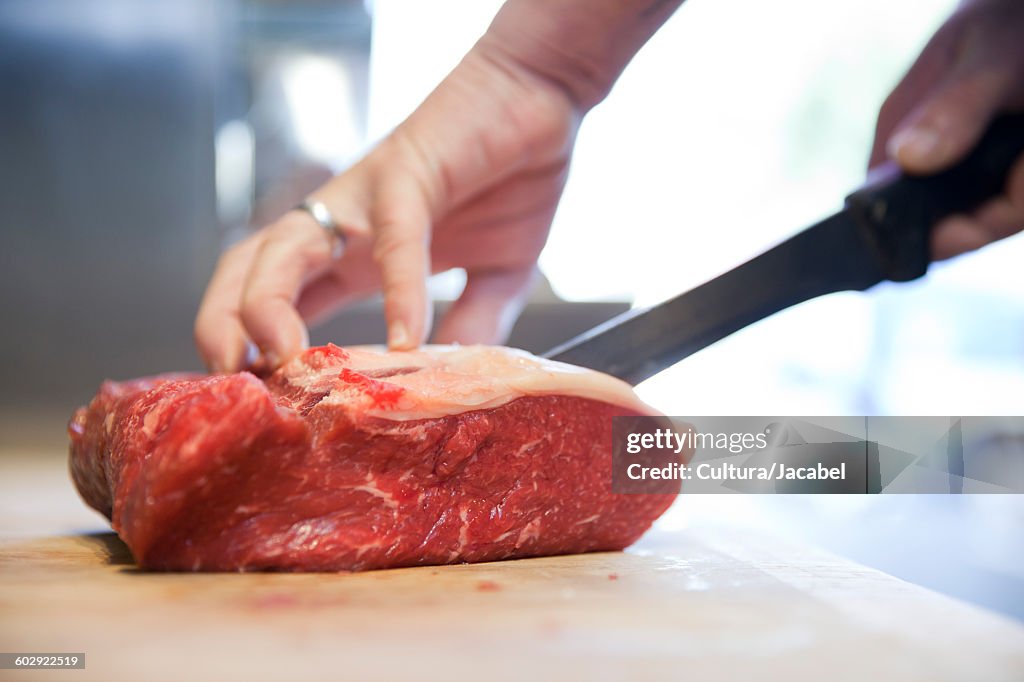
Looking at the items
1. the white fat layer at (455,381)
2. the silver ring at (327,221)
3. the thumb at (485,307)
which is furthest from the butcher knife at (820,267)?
the thumb at (485,307)

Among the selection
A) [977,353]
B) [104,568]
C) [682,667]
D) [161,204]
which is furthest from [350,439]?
[977,353]

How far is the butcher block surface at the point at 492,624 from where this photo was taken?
0.77 m

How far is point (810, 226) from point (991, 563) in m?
1.23

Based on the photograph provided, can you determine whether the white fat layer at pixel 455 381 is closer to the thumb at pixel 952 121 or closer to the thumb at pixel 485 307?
the thumb at pixel 952 121

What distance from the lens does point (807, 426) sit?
49.7 inches

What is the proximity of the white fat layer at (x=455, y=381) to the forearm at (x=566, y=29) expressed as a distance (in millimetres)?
893

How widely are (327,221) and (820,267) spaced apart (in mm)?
1015

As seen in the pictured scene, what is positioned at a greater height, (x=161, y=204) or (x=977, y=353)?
(x=161, y=204)

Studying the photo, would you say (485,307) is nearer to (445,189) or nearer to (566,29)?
(445,189)

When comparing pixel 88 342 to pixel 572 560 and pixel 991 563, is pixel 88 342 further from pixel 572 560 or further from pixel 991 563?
pixel 991 563

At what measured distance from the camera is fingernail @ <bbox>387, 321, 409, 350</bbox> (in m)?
1.51

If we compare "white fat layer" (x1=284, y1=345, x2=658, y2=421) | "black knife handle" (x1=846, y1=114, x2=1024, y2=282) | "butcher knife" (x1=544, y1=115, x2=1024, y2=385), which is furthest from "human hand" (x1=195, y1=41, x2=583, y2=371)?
"black knife handle" (x1=846, y1=114, x2=1024, y2=282)

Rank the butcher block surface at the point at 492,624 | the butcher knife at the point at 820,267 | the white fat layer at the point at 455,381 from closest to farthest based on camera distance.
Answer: the butcher block surface at the point at 492,624
the white fat layer at the point at 455,381
the butcher knife at the point at 820,267

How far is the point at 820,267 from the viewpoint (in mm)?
1578
